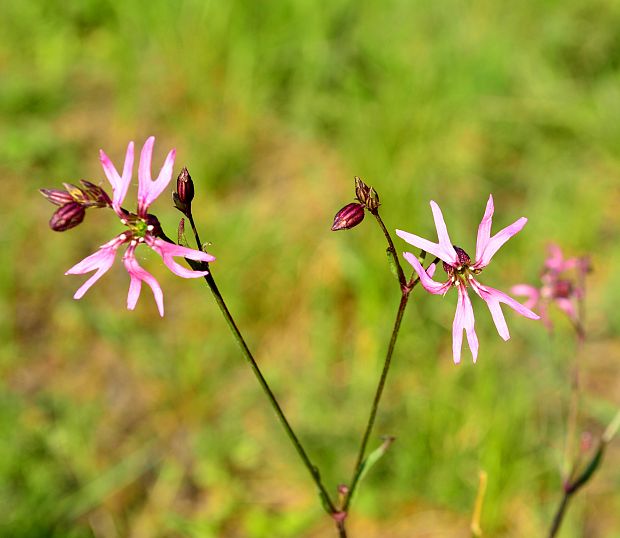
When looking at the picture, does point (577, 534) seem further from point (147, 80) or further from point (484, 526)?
point (147, 80)

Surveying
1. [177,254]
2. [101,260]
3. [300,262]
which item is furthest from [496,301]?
[300,262]

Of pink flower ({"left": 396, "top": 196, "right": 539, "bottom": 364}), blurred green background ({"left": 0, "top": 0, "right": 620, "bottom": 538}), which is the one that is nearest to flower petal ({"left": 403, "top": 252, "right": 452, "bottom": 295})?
pink flower ({"left": 396, "top": 196, "right": 539, "bottom": 364})

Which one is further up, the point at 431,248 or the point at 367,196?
the point at 367,196

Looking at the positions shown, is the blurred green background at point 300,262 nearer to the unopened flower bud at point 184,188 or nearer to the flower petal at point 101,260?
the flower petal at point 101,260

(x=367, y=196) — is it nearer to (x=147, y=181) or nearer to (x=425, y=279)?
(x=425, y=279)

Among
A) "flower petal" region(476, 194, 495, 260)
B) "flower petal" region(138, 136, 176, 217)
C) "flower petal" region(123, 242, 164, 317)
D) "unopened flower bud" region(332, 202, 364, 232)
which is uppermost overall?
"flower petal" region(138, 136, 176, 217)

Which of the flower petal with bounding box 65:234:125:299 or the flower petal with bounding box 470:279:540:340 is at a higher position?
the flower petal with bounding box 65:234:125:299

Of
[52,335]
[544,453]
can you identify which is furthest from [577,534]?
[52,335]

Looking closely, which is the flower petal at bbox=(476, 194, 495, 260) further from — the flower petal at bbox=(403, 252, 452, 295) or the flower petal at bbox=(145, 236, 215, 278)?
the flower petal at bbox=(145, 236, 215, 278)
